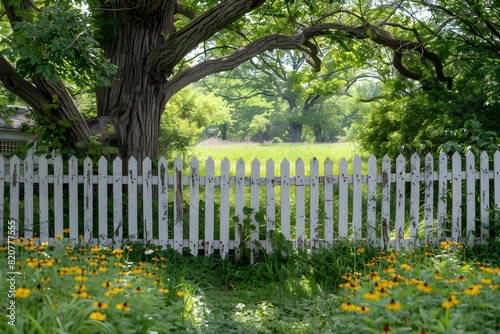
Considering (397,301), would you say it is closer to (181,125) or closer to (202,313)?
(202,313)

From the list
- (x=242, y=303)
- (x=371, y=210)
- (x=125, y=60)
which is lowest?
(x=242, y=303)

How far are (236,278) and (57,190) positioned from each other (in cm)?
253

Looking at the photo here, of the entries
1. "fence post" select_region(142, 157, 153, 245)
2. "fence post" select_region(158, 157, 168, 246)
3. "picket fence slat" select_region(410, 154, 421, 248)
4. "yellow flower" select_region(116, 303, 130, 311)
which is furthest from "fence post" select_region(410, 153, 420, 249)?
"yellow flower" select_region(116, 303, 130, 311)

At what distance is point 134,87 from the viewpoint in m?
7.86

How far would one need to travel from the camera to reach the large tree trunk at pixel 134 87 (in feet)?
25.7

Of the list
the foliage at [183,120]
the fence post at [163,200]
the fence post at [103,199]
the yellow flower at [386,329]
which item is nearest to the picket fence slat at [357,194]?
the fence post at [163,200]

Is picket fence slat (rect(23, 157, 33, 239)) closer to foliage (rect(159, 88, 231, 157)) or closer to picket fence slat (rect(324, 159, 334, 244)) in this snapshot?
picket fence slat (rect(324, 159, 334, 244))

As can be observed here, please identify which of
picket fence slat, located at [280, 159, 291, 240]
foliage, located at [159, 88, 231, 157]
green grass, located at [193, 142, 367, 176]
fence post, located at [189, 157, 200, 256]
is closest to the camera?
picket fence slat, located at [280, 159, 291, 240]

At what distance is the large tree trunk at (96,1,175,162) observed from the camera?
783cm

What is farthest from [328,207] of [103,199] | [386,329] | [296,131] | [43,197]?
[296,131]

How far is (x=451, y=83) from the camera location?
35.1 feet

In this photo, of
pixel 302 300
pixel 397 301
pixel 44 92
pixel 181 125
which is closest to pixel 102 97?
pixel 44 92

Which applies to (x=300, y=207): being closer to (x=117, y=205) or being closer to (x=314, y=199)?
(x=314, y=199)

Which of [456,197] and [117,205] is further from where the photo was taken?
[456,197]
